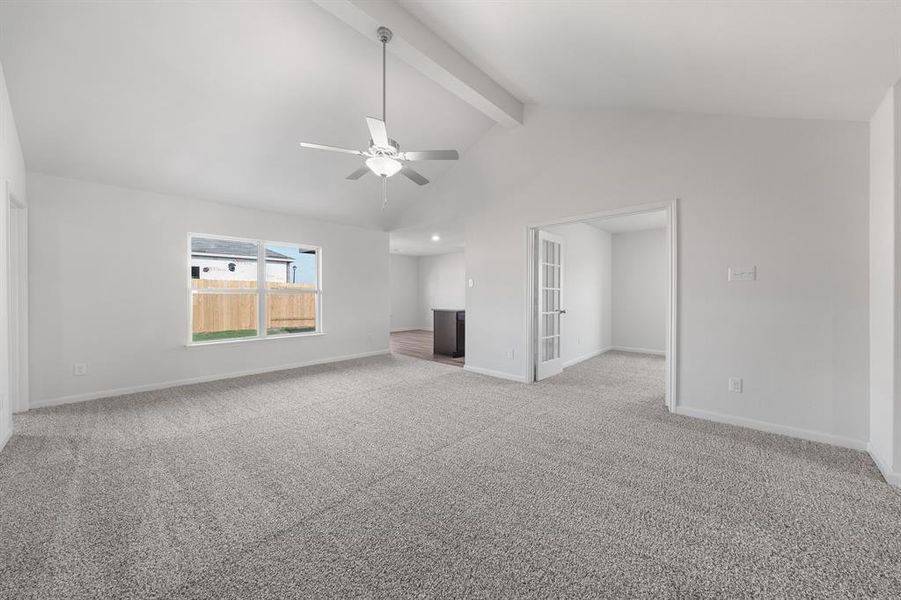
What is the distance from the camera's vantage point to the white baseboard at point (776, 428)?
271 centimetres

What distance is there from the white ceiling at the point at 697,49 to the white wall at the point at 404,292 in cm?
813

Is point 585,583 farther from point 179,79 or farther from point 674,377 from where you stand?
point 179,79

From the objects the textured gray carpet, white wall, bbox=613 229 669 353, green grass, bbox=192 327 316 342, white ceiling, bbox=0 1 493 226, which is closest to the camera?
the textured gray carpet

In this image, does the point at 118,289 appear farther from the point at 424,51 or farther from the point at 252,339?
the point at 424,51

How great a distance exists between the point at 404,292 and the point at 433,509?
31.6 feet

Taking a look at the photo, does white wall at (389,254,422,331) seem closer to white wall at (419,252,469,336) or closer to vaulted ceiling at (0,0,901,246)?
white wall at (419,252,469,336)

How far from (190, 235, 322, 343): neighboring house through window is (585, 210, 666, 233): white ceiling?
497cm

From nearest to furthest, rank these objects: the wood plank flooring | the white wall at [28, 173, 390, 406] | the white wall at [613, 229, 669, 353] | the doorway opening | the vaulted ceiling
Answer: the vaulted ceiling
the white wall at [28, 173, 390, 406]
the wood plank flooring
the white wall at [613, 229, 669, 353]
the doorway opening

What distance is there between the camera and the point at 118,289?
4176mm

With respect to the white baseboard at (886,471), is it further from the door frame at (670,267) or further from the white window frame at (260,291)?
the white window frame at (260,291)

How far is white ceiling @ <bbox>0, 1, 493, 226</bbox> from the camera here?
265 centimetres

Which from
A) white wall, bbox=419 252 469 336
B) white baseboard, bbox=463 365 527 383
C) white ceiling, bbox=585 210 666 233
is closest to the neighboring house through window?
white baseboard, bbox=463 365 527 383

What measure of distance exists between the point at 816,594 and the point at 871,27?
253cm

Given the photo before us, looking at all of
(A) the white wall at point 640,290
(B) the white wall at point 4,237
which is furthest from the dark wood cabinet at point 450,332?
(B) the white wall at point 4,237
